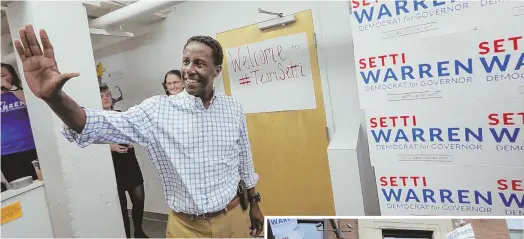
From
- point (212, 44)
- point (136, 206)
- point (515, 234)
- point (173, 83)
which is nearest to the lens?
point (515, 234)

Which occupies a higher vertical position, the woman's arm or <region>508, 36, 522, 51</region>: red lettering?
the woman's arm

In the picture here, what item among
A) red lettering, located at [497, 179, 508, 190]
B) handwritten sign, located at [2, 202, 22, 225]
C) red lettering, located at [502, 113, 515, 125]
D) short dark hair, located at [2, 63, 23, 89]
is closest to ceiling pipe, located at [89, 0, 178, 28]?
short dark hair, located at [2, 63, 23, 89]

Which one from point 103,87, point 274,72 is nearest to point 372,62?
point 274,72

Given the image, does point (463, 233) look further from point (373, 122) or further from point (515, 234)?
point (373, 122)

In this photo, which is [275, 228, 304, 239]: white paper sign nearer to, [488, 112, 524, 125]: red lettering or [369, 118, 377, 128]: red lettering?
[369, 118, 377, 128]: red lettering

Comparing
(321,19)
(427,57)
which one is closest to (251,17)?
(321,19)

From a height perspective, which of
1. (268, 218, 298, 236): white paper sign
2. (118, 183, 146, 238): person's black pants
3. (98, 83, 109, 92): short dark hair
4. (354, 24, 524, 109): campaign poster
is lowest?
(118, 183, 146, 238): person's black pants

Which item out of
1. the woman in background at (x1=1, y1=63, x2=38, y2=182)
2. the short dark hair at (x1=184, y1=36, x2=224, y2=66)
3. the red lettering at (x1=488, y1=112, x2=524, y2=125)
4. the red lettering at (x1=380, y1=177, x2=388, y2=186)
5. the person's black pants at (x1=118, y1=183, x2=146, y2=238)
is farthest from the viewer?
the person's black pants at (x1=118, y1=183, x2=146, y2=238)

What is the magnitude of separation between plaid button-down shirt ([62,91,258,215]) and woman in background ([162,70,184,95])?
16 cm

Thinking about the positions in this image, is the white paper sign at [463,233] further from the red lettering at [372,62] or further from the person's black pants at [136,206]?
the person's black pants at [136,206]

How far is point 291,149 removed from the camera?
1378mm

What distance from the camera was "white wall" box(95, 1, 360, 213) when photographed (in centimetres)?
129

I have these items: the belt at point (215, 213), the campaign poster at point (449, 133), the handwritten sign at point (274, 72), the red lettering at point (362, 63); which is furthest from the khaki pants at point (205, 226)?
the red lettering at point (362, 63)

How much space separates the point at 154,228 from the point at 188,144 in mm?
927
